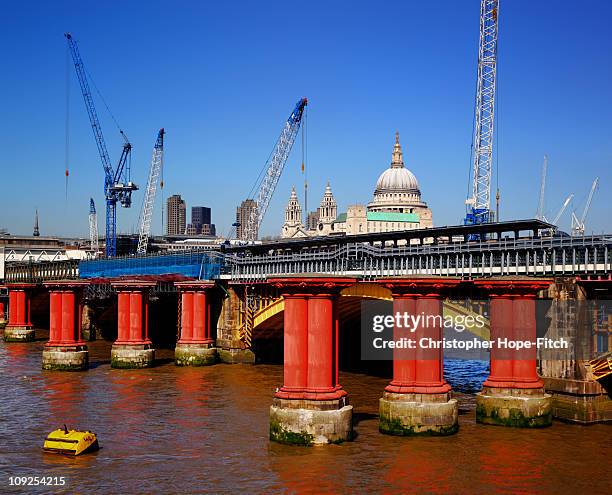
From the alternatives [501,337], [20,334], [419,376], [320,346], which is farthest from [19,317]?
[419,376]

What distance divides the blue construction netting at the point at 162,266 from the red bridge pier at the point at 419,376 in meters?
50.5

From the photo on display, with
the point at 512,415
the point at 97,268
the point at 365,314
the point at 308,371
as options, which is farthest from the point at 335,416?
the point at 97,268

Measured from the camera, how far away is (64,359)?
278 ft

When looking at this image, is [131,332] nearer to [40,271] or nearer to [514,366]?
[514,366]

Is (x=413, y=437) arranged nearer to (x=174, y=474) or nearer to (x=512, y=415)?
(x=512, y=415)

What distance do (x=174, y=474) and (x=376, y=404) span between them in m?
24.9

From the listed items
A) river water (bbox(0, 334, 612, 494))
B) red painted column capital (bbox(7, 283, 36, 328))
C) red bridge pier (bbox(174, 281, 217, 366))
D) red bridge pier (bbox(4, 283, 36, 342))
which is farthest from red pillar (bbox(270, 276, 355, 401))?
red painted column capital (bbox(7, 283, 36, 328))

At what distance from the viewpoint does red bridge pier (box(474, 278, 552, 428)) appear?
5147cm

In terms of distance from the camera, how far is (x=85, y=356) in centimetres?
8650

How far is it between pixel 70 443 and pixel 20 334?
8662cm

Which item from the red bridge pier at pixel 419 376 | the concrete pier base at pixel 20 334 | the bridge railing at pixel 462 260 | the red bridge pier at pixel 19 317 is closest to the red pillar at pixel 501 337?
the red bridge pier at pixel 419 376

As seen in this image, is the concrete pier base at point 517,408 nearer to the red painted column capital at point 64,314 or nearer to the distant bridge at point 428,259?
the distant bridge at point 428,259

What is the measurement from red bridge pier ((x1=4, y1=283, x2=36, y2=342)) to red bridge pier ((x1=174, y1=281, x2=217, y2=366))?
4596cm

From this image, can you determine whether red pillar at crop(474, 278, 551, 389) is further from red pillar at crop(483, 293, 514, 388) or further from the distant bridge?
the distant bridge
